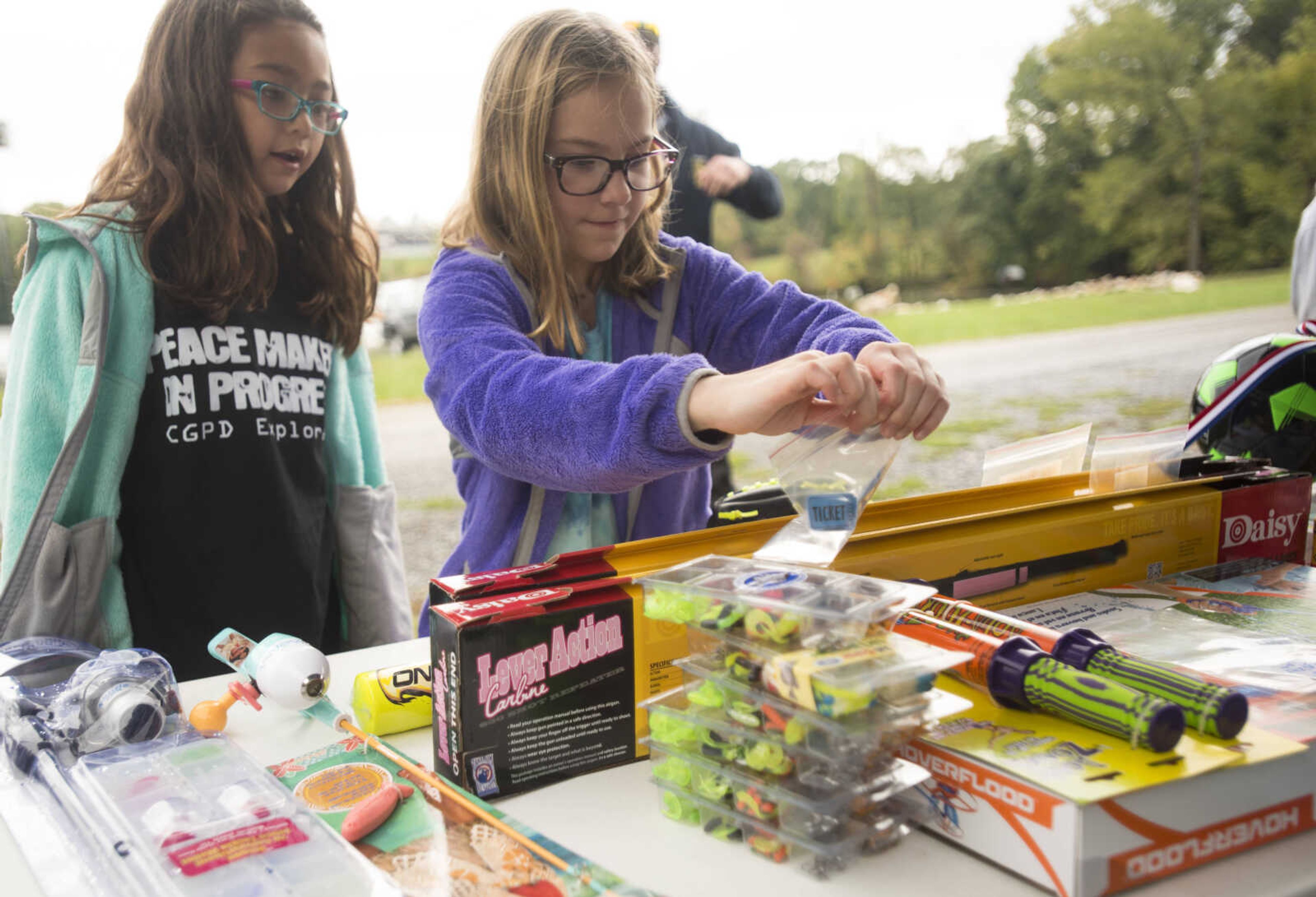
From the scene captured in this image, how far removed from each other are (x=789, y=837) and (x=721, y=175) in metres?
1.65

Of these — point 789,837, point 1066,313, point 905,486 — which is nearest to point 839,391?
point 789,837

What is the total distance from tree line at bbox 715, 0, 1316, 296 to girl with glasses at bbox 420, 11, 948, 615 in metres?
1.88

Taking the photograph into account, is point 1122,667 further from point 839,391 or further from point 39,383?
point 39,383

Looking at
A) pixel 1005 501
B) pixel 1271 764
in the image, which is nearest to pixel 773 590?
pixel 1271 764

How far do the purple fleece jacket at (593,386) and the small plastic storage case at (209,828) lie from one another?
0.30m

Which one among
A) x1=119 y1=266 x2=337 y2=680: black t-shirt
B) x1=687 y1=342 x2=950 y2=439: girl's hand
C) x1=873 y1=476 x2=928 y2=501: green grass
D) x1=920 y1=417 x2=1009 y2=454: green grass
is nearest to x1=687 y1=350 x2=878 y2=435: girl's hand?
x1=687 y1=342 x2=950 y2=439: girl's hand

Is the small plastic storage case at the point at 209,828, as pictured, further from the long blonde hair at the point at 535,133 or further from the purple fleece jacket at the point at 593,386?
the long blonde hair at the point at 535,133

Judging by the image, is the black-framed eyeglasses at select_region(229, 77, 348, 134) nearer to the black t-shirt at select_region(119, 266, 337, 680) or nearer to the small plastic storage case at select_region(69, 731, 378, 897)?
the black t-shirt at select_region(119, 266, 337, 680)

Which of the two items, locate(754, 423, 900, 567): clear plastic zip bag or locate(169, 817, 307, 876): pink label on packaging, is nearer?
locate(169, 817, 307, 876): pink label on packaging

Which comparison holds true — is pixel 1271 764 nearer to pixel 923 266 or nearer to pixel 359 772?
pixel 359 772

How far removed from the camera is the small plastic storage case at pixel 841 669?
1.61 ft

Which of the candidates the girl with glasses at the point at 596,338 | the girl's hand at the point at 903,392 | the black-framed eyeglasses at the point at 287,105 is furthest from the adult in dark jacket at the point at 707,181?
the girl's hand at the point at 903,392

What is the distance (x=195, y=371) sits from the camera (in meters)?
1.14

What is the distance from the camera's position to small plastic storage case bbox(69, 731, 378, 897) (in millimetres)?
487
